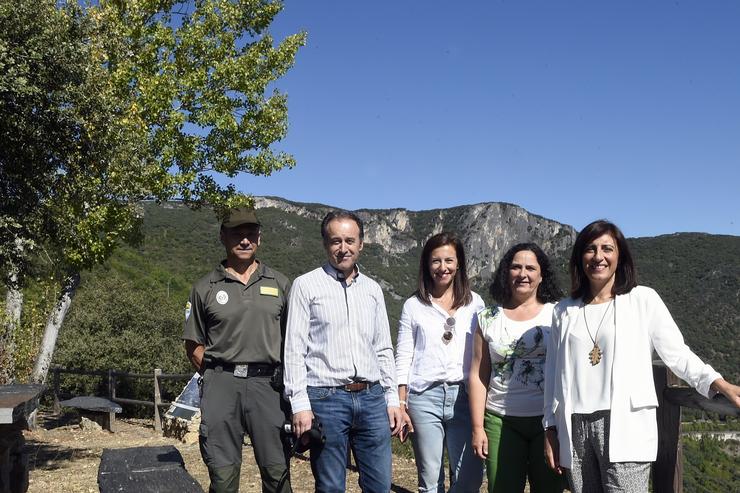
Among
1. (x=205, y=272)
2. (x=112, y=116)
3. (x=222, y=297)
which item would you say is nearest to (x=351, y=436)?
(x=222, y=297)

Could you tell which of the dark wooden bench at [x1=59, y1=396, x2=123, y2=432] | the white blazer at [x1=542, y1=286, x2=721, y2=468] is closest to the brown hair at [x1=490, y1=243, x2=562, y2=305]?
the white blazer at [x1=542, y1=286, x2=721, y2=468]

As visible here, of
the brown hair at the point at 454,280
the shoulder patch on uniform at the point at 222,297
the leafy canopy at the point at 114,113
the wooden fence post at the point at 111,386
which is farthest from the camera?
the wooden fence post at the point at 111,386

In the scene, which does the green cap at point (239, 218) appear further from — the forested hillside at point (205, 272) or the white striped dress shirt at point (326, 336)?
the forested hillside at point (205, 272)

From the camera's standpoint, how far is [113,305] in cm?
1747

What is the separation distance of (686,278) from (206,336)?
89791 millimetres

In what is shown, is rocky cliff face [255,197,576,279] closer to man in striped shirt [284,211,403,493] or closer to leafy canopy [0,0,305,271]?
leafy canopy [0,0,305,271]

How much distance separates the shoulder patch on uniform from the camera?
3359mm

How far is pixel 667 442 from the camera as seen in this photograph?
288 centimetres

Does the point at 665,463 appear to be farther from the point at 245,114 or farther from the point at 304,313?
the point at 245,114

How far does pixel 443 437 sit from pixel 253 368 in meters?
1.03

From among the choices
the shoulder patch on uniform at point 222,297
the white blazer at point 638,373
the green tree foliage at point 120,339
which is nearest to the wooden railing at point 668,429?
the white blazer at point 638,373

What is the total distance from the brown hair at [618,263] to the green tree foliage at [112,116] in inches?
196

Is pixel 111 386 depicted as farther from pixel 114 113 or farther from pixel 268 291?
pixel 268 291

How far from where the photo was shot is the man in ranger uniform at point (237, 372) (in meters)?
3.27
